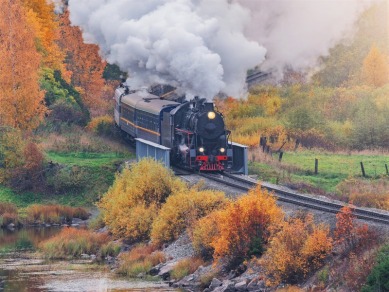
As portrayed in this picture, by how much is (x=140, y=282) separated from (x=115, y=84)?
65.4m

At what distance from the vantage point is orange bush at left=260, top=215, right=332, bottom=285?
3400 centimetres

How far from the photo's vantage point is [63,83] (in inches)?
3329

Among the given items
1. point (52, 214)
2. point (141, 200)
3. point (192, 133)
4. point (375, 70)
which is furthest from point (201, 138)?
point (375, 70)

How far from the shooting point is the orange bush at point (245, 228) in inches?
1467

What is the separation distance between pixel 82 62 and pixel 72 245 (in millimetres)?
54242

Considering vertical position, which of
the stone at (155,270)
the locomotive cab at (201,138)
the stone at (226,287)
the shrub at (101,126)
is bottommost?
the stone at (226,287)

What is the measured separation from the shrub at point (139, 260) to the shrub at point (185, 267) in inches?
81.1

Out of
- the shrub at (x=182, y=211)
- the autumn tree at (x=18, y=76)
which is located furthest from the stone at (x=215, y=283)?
the autumn tree at (x=18, y=76)

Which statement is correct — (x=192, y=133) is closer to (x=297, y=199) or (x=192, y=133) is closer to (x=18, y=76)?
(x=297, y=199)

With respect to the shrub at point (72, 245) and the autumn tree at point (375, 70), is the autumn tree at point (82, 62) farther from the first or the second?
the shrub at point (72, 245)

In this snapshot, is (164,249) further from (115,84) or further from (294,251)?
(115,84)

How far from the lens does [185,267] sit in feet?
129

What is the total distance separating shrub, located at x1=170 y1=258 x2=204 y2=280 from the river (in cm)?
64

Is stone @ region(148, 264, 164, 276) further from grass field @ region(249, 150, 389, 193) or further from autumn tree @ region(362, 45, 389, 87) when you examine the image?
autumn tree @ region(362, 45, 389, 87)
